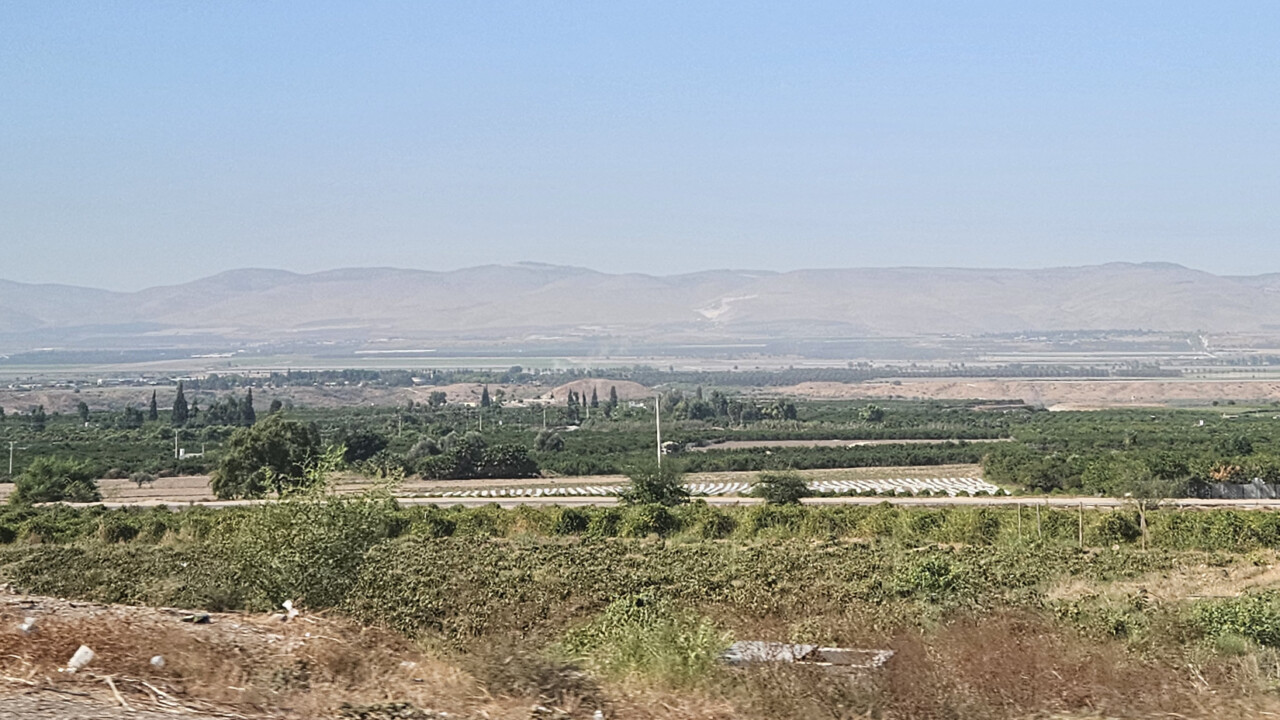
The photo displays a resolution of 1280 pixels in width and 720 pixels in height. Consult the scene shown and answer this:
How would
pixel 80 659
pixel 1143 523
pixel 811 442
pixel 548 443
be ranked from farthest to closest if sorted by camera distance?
pixel 811 442
pixel 548 443
pixel 1143 523
pixel 80 659

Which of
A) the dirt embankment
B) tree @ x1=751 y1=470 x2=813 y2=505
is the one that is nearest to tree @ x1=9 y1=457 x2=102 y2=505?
tree @ x1=751 y1=470 x2=813 y2=505

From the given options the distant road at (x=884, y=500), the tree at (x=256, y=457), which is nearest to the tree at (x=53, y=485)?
the distant road at (x=884, y=500)

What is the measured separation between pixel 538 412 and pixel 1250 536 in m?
90.1

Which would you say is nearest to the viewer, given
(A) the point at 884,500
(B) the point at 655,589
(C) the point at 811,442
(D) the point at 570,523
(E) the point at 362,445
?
(B) the point at 655,589

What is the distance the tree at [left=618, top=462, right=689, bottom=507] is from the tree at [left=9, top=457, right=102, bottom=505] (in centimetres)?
2133

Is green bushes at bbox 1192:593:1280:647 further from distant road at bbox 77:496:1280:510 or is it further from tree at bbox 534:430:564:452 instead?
tree at bbox 534:430:564:452

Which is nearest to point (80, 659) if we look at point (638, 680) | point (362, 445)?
point (638, 680)

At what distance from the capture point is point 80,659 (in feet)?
25.1

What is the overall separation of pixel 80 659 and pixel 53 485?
4431 cm

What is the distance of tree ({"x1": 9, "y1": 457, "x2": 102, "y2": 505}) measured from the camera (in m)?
46.6

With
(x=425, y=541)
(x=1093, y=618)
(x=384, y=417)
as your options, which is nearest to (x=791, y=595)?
(x=1093, y=618)

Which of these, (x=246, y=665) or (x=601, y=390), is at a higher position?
(x=246, y=665)

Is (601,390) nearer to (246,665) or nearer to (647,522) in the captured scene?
(647,522)

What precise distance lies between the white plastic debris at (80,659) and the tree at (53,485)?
136ft
